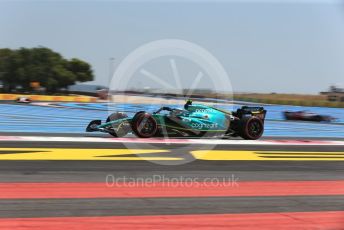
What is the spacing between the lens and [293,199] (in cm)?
636

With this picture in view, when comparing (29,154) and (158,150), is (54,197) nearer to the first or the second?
(29,154)

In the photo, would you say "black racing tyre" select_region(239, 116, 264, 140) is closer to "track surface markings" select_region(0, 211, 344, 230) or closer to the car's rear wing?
the car's rear wing

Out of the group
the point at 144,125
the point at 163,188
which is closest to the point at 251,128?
the point at 144,125

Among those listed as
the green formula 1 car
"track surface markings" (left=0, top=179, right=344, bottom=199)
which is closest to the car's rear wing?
the green formula 1 car

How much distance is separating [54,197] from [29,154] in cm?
438

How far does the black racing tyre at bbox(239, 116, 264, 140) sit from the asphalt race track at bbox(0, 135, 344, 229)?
3.68m

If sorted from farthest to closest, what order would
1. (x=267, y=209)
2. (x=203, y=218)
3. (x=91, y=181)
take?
(x=91, y=181), (x=267, y=209), (x=203, y=218)

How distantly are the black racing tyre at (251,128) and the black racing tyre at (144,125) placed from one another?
118 inches

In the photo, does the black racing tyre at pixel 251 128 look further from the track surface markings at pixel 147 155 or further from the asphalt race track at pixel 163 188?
the asphalt race track at pixel 163 188

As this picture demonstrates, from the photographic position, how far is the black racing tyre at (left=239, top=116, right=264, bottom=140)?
51.1ft

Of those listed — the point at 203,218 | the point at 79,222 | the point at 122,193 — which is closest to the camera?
the point at 79,222

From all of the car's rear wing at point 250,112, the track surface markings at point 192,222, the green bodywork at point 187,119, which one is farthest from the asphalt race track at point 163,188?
the car's rear wing at point 250,112

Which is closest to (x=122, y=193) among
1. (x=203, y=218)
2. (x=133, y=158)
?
(x=203, y=218)

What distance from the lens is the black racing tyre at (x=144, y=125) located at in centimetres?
1426
